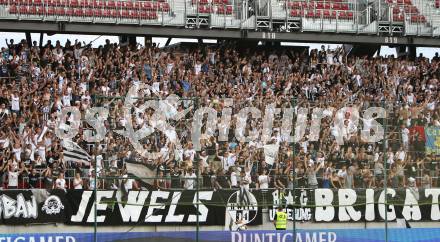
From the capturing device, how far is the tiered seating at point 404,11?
39406 mm

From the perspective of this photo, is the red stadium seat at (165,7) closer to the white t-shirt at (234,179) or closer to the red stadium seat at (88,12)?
the red stadium seat at (88,12)

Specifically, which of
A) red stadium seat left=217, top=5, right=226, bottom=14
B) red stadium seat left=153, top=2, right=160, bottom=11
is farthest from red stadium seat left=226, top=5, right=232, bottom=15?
red stadium seat left=153, top=2, right=160, bottom=11

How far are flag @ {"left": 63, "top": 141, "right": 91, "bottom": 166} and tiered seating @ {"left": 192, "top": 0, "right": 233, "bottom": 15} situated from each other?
39.0 ft

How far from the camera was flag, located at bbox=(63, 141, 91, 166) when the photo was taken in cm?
2334

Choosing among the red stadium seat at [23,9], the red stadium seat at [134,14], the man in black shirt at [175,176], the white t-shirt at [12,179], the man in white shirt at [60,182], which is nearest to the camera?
the man in black shirt at [175,176]

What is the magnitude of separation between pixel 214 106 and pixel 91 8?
15.3 metres

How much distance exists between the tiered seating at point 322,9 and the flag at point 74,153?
48.7 ft

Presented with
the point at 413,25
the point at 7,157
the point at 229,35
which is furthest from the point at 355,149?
the point at 413,25

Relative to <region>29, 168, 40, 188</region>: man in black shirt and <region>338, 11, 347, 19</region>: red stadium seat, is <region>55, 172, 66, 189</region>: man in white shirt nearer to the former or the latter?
<region>29, 168, 40, 188</region>: man in black shirt

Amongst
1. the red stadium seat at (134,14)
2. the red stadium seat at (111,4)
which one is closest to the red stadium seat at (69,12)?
the red stadium seat at (111,4)

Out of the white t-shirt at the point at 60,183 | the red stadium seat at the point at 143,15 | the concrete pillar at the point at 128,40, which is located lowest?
the white t-shirt at the point at 60,183

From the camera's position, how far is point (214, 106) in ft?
67.2

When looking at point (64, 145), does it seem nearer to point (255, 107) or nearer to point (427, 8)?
point (255, 107)

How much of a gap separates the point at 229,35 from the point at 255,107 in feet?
52.1
